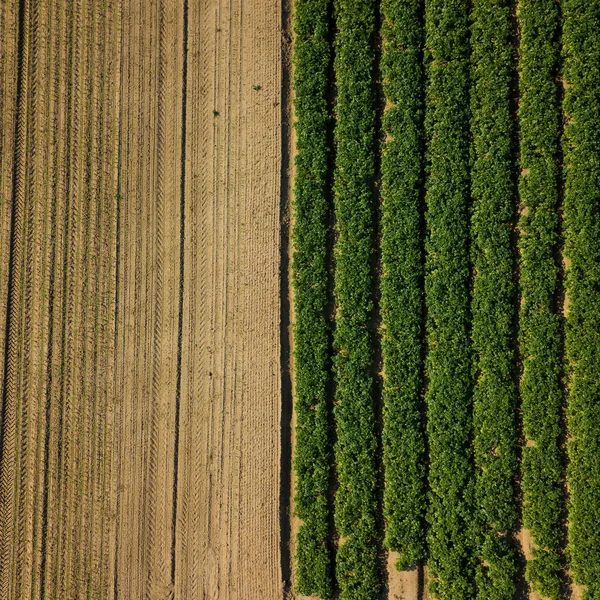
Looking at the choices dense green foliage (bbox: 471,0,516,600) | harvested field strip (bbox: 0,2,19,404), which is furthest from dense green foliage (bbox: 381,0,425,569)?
harvested field strip (bbox: 0,2,19,404)

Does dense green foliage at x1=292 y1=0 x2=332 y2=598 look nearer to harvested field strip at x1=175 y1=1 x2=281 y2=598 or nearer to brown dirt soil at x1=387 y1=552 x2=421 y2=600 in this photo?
harvested field strip at x1=175 y1=1 x2=281 y2=598

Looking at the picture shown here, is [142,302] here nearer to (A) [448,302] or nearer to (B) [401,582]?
(A) [448,302]

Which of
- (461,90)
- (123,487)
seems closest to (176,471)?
(123,487)

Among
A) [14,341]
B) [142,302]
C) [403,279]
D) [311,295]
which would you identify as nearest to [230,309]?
[311,295]

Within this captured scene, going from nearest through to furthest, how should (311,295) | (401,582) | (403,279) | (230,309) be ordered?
(401,582) → (403,279) → (311,295) → (230,309)

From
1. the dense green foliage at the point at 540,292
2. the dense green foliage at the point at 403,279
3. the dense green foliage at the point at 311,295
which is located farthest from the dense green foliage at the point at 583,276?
the dense green foliage at the point at 311,295

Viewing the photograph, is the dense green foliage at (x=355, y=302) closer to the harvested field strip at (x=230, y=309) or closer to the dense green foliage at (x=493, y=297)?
the harvested field strip at (x=230, y=309)

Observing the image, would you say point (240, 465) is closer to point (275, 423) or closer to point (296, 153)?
point (275, 423)
